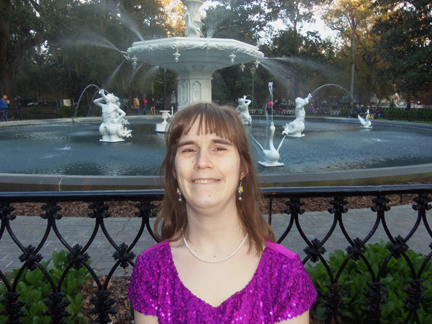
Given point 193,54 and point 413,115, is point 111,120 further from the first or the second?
point 413,115

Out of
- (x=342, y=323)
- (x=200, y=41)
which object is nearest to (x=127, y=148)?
(x=200, y=41)

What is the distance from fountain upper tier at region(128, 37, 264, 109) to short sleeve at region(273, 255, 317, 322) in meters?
8.63

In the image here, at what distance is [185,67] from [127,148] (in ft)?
18.5

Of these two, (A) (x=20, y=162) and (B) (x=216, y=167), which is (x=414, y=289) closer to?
(B) (x=216, y=167)

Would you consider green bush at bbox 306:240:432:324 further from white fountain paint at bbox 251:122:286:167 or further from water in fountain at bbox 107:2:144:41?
water in fountain at bbox 107:2:144:41

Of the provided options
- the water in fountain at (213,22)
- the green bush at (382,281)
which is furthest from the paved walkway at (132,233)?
the water in fountain at (213,22)

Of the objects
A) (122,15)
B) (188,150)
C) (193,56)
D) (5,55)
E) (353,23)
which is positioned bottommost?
(188,150)

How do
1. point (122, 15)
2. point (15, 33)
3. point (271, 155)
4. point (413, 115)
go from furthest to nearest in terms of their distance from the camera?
point (122, 15), point (15, 33), point (413, 115), point (271, 155)

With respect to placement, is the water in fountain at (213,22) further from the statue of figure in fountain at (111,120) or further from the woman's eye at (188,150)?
the woman's eye at (188,150)

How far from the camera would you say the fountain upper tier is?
12.0 m

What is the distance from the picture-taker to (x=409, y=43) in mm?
27438

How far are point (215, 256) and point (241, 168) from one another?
1.53 ft

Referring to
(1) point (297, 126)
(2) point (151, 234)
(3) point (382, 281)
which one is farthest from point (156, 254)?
(1) point (297, 126)

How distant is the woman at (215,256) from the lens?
1.61m
